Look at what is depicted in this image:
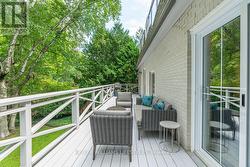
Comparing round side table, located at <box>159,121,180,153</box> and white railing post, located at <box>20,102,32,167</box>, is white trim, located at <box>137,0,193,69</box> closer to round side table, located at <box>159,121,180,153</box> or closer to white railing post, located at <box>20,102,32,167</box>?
round side table, located at <box>159,121,180,153</box>

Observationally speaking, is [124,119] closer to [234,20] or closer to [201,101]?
[201,101]

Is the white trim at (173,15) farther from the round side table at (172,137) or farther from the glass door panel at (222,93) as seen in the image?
the round side table at (172,137)

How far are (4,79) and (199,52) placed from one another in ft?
27.1

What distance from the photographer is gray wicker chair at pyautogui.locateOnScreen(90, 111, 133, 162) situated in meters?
2.87

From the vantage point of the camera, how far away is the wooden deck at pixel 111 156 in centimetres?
281

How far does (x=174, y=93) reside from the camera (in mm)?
4414

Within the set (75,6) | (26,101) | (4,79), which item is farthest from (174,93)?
(4,79)

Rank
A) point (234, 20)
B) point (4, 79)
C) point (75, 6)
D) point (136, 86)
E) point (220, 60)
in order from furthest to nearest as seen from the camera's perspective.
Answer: point (136, 86) → point (75, 6) → point (4, 79) → point (220, 60) → point (234, 20)

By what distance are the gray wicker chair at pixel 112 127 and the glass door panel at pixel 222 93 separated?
125 centimetres

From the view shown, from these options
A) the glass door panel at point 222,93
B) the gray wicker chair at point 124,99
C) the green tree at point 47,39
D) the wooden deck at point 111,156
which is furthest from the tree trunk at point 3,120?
the glass door panel at point 222,93

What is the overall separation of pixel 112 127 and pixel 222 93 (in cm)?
169

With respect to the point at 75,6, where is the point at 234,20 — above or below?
below

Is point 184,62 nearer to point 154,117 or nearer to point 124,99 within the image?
point 154,117

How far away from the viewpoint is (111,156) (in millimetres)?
3107
